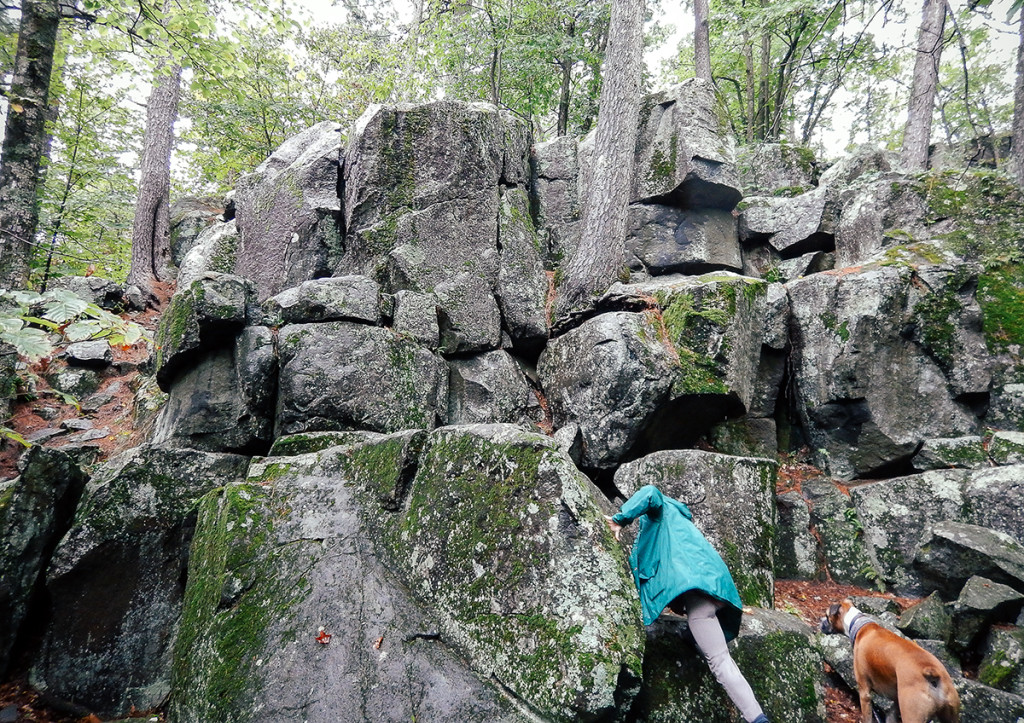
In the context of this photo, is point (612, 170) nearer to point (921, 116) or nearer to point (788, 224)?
point (788, 224)

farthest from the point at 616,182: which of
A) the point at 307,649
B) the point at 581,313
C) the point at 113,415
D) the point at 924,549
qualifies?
the point at 113,415

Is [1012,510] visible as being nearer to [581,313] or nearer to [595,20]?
[581,313]

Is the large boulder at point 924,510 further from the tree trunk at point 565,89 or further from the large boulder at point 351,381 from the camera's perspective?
the tree trunk at point 565,89

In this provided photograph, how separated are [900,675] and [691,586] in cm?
240

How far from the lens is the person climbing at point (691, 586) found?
3.77 m

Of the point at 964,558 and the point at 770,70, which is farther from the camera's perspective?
the point at 770,70

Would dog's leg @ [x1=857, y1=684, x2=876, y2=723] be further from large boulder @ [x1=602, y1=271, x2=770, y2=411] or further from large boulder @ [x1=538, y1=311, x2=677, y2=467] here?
large boulder @ [x1=602, y1=271, x2=770, y2=411]

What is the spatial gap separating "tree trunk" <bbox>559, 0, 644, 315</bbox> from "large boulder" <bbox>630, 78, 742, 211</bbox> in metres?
1.36

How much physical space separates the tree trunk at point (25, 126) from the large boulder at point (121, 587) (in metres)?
2.91

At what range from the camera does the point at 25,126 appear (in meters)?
5.93

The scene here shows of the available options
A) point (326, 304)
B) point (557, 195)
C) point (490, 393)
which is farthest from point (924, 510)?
point (557, 195)

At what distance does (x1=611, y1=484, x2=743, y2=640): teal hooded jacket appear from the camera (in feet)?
12.5

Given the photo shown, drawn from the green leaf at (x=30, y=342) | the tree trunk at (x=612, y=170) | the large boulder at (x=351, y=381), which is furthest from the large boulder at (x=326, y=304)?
the green leaf at (x=30, y=342)

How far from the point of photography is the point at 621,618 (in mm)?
3566
